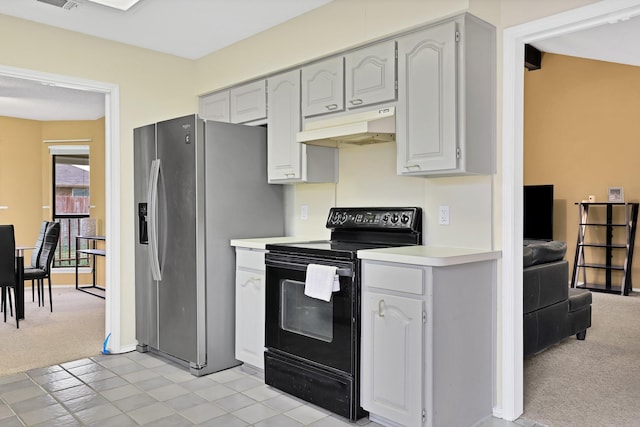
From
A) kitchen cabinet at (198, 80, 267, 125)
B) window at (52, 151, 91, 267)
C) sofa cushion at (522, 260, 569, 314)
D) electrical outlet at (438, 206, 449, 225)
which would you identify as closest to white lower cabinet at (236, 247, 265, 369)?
kitchen cabinet at (198, 80, 267, 125)

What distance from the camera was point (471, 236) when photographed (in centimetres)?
280

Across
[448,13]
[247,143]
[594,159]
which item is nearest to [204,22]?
[247,143]

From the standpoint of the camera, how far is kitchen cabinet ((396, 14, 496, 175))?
2.54m

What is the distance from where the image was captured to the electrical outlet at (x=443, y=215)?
2904 millimetres

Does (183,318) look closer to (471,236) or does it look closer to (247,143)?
(247,143)

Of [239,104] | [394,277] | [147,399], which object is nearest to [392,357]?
[394,277]

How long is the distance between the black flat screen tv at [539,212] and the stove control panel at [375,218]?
4834 millimetres

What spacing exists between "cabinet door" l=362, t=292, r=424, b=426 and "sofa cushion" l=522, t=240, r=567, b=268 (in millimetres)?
1569

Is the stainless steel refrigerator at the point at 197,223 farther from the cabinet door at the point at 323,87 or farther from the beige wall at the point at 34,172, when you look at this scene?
the beige wall at the point at 34,172

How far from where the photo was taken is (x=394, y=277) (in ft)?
8.15

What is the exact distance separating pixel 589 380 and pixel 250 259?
2.41m

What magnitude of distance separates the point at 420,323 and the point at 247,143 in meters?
1.94

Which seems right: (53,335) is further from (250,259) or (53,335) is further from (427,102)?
(427,102)

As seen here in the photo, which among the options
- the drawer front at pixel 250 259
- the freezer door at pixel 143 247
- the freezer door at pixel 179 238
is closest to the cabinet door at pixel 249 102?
the freezer door at pixel 179 238
